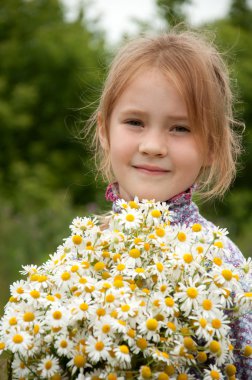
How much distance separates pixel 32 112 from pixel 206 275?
39.5ft

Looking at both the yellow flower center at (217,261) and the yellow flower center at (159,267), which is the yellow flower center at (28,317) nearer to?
the yellow flower center at (159,267)

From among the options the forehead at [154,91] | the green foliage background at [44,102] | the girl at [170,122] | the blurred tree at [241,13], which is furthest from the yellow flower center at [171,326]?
the blurred tree at [241,13]

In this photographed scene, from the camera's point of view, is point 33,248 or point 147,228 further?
point 33,248

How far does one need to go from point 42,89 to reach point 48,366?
40.3ft

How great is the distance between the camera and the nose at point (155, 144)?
2.30 meters

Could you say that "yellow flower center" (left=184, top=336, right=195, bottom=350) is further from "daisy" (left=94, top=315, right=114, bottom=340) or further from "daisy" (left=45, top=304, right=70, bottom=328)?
"daisy" (left=45, top=304, right=70, bottom=328)

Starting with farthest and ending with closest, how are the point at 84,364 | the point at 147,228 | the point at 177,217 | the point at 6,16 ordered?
the point at 6,16, the point at 177,217, the point at 147,228, the point at 84,364

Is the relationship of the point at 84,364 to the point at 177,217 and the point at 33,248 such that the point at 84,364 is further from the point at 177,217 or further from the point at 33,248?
the point at 33,248

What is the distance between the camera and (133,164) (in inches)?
95.1

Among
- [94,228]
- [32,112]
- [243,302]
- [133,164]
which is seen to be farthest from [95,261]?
[32,112]

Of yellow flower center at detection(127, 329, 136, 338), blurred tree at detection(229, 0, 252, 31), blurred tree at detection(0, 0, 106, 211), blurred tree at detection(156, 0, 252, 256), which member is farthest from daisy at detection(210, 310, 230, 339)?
blurred tree at detection(229, 0, 252, 31)

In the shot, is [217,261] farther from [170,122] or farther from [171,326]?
[170,122]

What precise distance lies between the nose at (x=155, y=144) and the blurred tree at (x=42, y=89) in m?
10.5

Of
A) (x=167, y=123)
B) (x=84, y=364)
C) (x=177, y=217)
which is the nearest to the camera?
(x=84, y=364)
